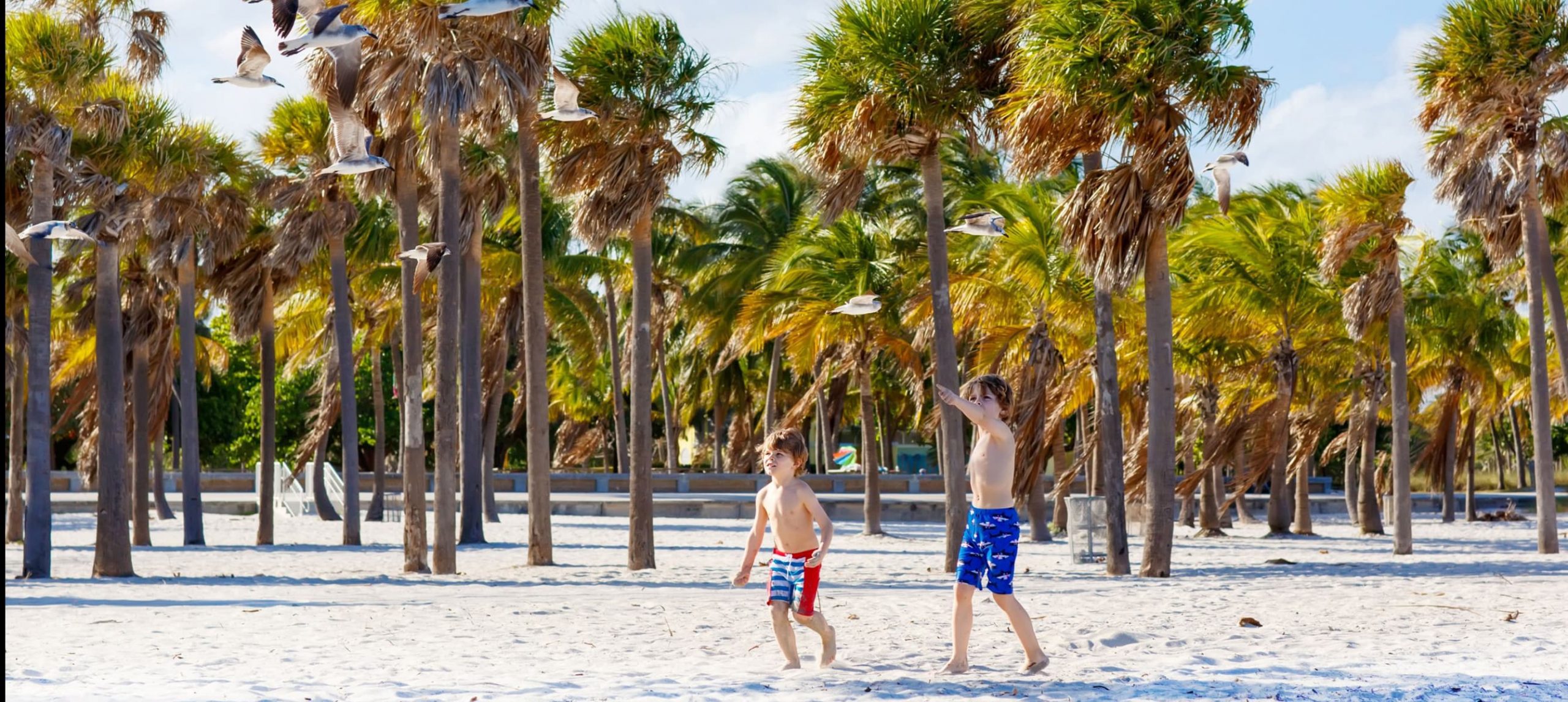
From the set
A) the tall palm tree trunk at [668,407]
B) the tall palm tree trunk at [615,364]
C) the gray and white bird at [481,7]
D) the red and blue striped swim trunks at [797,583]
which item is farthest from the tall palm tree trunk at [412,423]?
the tall palm tree trunk at [668,407]

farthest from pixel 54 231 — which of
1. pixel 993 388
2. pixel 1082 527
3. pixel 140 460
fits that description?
pixel 1082 527

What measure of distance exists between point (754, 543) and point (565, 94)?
7543 millimetres

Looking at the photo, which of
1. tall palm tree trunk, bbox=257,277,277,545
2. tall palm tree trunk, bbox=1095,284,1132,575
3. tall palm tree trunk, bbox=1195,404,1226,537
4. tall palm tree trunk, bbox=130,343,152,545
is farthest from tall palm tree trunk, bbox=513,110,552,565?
tall palm tree trunk, bbox=1195,404,1226,537

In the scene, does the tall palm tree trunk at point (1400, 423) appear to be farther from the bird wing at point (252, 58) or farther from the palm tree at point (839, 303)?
the bird wing at point (252, 58)

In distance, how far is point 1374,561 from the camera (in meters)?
17.4

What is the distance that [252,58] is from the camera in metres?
13.3

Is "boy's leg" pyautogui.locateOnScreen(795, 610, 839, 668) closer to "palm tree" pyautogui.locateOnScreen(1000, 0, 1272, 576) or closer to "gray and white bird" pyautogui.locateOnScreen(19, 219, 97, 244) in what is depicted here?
"palm tree" pyautogui.locateOnScreen(1000, 0, 1272, 576)

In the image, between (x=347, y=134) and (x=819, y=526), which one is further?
(x=347, y=134)

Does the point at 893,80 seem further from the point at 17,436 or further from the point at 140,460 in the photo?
the point at 17,436

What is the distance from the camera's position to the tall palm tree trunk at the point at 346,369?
20.3m

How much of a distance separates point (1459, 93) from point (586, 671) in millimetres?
14480

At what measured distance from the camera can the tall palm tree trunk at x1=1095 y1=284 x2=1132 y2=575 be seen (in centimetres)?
1450

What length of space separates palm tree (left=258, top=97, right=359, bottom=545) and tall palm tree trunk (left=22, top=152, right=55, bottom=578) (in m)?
4.75

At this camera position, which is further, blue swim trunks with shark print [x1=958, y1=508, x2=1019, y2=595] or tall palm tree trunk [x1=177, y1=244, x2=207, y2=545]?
tall palm tree trunk [x1=177, y1=244, x2=207, y2=545]
